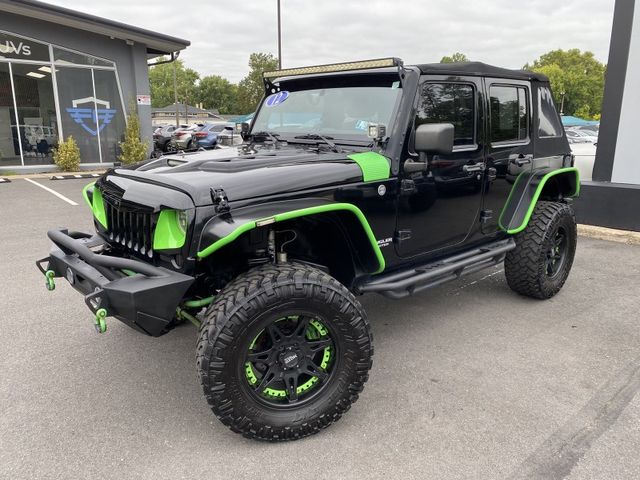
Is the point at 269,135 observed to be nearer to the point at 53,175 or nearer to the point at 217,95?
the point at 53,175

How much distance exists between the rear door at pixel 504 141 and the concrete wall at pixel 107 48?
1306 centimetres

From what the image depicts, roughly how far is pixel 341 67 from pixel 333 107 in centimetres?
30

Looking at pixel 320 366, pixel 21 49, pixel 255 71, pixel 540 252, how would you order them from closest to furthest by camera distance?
pixel 320 366 < pixel 540 252 < pixel 21 49 < pixel 255 71

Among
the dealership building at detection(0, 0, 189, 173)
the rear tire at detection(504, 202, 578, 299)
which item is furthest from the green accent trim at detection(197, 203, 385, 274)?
the dealership building at detection(0, 0, 189, 173)

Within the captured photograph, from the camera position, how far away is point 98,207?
3.27m

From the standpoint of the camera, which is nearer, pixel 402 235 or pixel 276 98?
pixel 402 235

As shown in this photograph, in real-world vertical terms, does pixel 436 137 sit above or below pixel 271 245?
above

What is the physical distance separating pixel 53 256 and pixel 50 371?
849mm

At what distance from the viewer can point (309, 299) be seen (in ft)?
8.25

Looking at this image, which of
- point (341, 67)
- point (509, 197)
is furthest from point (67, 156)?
point (509, 197)

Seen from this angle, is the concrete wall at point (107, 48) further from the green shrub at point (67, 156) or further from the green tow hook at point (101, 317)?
the green tow hook at point (101, 317)

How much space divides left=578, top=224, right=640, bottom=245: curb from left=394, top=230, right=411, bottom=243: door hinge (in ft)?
16.0

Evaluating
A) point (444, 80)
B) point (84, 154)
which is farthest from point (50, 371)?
point (84, 154)

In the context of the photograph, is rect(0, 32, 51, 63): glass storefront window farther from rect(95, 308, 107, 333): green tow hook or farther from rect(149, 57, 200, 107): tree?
rect(149, 57, 200, 107): tree
